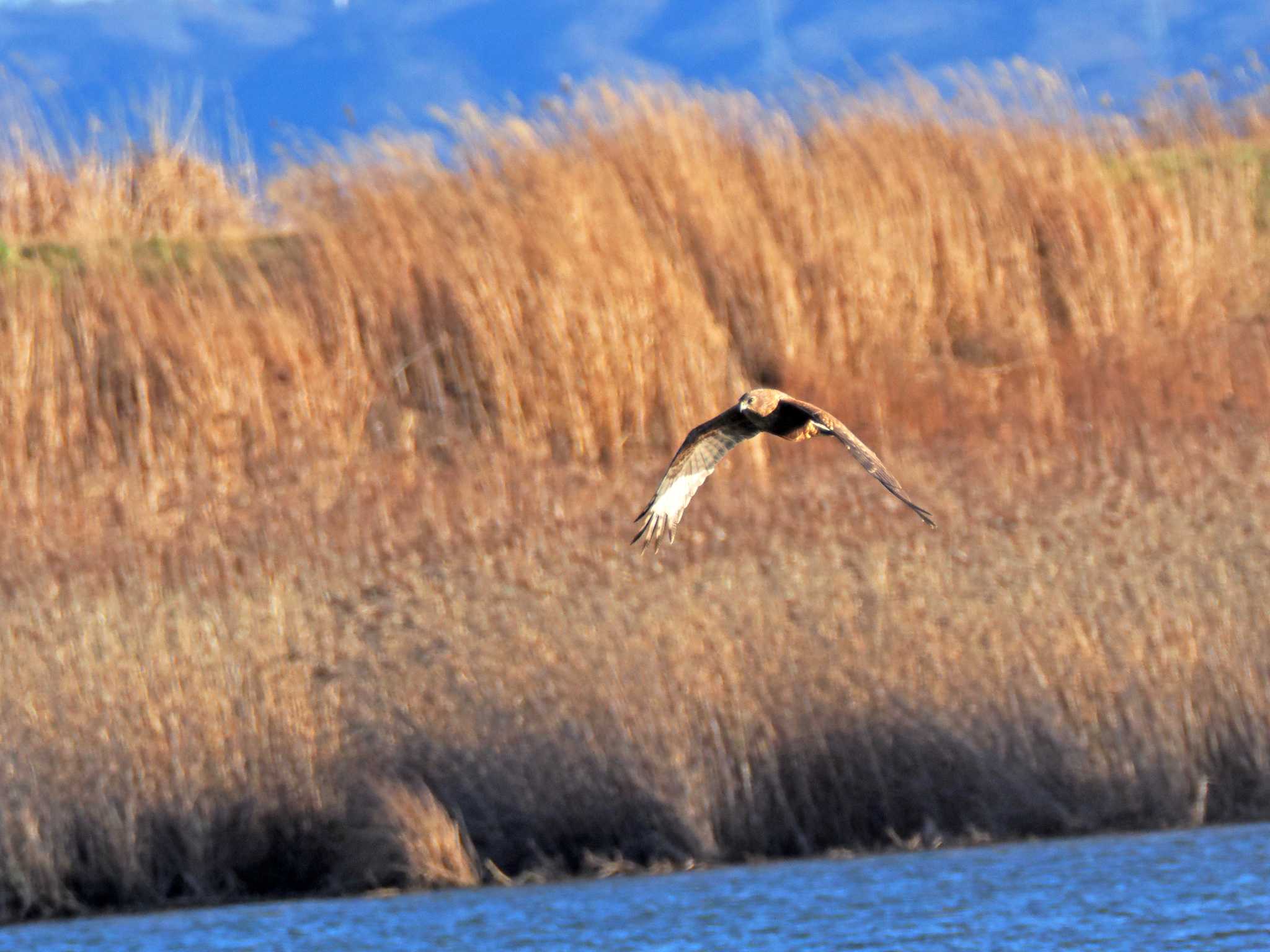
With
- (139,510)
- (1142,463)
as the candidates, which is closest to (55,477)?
(139,510)

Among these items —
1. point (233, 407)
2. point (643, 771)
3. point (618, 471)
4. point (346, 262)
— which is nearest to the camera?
point (643, 771)

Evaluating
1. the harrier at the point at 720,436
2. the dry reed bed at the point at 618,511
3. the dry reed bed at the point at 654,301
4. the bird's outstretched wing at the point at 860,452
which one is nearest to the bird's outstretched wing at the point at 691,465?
the harrier at the point at 720,436

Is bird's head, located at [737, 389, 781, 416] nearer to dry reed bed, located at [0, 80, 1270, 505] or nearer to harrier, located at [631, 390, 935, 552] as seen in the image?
harrier, located at [631, 390, 935, 552]

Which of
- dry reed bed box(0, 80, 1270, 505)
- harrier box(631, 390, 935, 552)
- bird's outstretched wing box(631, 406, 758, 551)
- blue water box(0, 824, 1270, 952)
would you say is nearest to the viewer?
harrier box(631, 390, 935, 552)

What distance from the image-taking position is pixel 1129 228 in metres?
15.3

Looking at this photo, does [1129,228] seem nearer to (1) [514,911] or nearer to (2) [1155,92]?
(2) [1155,92]

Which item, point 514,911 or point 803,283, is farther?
point 803,283

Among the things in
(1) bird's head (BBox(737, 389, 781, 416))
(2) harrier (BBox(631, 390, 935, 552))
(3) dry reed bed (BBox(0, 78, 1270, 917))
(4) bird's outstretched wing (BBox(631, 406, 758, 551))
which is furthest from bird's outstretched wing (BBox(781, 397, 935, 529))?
(3) dry reed bed (BBox(0, 78, 1270, 917))

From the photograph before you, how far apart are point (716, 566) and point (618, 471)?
7.76 feet

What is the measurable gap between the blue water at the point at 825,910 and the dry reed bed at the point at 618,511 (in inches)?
6.5

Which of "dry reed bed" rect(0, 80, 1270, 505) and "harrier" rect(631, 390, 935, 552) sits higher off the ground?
"dry reed bed" rect(0, 80, 1270, 505)

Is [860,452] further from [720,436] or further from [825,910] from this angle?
[825,910]

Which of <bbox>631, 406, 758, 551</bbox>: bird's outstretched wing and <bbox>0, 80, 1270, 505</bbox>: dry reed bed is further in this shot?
<bbox>0, 80, 1270, 505</bbox>: dry reed bed

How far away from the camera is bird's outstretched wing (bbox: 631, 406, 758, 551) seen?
5688 mm
